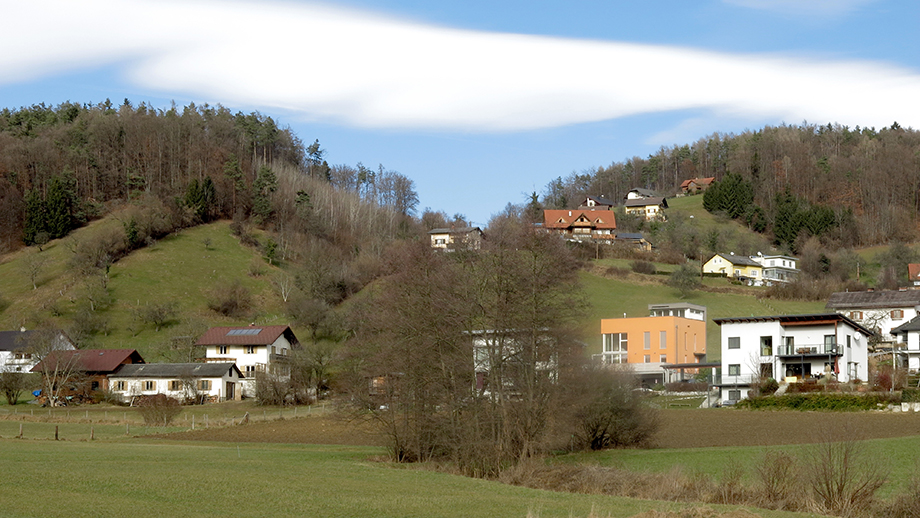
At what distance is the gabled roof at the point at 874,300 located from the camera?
83375mm

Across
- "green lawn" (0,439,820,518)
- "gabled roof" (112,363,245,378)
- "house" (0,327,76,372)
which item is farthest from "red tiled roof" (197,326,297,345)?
"green lawn" (0,439,820,518)

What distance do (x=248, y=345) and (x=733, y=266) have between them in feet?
211

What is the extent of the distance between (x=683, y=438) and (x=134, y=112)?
12216cm

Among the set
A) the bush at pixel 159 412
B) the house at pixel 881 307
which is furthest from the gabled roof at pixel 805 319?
the bush at pixel 159 412

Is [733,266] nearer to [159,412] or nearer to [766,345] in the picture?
[766,345]

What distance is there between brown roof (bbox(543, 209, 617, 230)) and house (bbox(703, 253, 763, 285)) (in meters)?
24.6

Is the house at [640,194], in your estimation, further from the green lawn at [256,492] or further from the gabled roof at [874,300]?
the green lawn at [256,492]

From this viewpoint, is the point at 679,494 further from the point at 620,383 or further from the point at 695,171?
the point at 695,171

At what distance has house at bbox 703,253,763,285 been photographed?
11087 centimetres

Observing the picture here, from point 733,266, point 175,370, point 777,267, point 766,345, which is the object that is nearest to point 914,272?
point 777,267

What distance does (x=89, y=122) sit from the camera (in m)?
134

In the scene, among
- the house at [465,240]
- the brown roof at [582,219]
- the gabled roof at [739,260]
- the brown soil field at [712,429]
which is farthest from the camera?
the brown roof at [582,219]

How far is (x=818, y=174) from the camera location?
507 ft

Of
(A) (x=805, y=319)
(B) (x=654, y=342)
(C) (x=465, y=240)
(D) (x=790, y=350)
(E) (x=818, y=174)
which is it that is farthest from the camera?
(E) (x=818, y=174)
